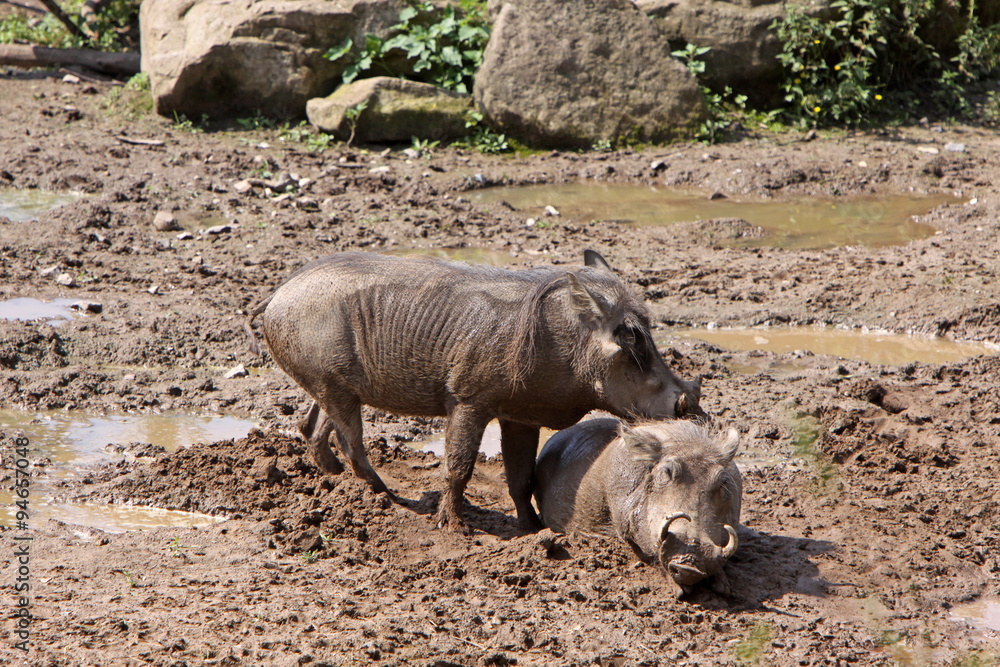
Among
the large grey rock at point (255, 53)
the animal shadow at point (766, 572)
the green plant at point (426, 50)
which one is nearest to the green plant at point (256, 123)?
the large grey rock at point (255, 53)

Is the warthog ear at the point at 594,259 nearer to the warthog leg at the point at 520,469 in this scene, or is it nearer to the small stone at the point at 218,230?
the warthog leg at the point at 520,469

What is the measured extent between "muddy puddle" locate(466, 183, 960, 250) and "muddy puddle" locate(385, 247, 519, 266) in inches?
45.9

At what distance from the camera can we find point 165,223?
332 inches

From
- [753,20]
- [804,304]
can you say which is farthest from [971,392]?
[753,20]

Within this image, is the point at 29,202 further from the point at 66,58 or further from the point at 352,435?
the point at 352,435

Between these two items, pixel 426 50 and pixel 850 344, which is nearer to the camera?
pixel 850 344

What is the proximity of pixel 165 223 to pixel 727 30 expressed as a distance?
23.5 feet

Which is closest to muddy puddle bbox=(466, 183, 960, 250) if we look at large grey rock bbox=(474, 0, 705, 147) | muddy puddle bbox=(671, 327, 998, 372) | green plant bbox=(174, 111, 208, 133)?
large grey rock bbox=(474, 0, 705, 147)

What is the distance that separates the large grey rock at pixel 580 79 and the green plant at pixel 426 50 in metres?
0.51

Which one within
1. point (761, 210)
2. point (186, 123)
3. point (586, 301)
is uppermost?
point (586, 301)

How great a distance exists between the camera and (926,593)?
3805 mm

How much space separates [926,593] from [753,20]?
31.4 feet

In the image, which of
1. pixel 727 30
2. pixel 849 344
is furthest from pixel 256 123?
pixel 849 344

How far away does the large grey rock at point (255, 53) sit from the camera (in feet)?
37.8
